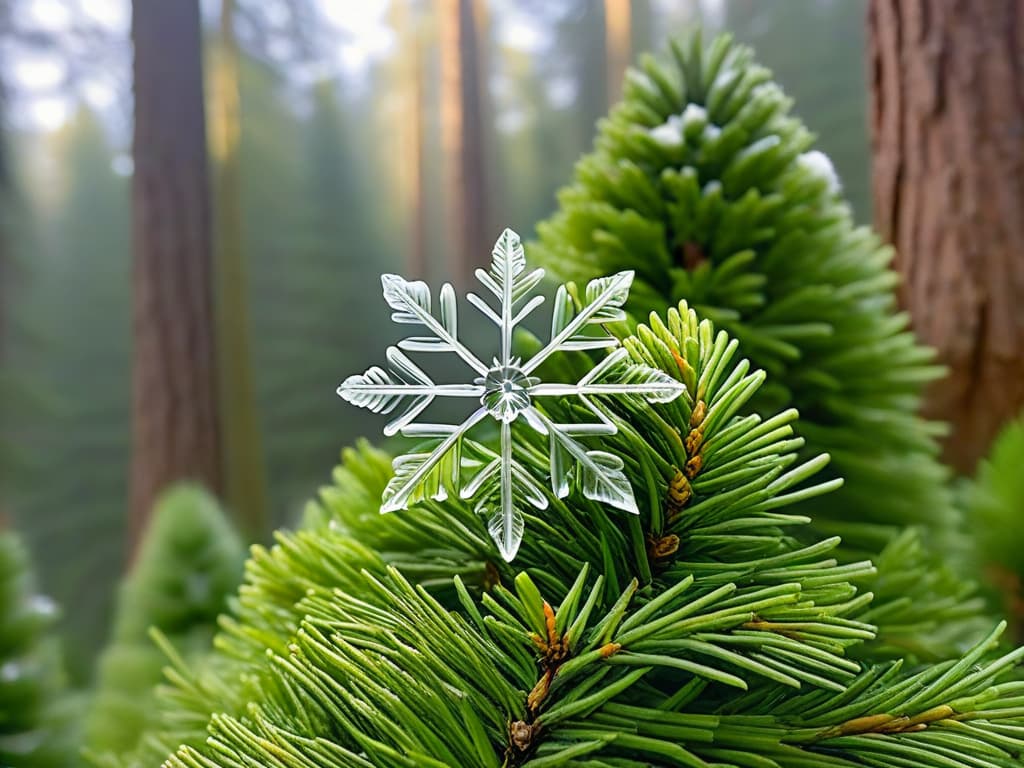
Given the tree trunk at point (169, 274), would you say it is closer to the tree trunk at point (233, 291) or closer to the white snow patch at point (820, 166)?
the tree trunk at point (233, 291)

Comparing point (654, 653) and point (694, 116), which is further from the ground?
point (694, 116)

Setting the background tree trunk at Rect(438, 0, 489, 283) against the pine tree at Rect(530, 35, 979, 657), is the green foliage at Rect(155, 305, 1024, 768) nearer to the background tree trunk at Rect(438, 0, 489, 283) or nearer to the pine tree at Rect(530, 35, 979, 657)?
the pine tree at Rect(530, 35, 979, 657)

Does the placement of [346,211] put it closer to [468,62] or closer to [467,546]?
[468,62]

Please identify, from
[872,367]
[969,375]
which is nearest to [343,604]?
[872,367]

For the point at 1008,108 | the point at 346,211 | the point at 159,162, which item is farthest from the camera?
the point at 346,211

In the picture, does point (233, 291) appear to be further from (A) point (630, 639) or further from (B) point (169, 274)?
(A) point (630, 639)

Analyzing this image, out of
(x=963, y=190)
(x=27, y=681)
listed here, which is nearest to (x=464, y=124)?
(x=963, y=190)
